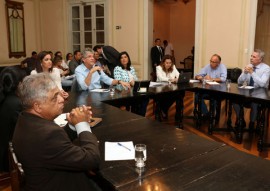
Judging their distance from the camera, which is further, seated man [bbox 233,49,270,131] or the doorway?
the doorway

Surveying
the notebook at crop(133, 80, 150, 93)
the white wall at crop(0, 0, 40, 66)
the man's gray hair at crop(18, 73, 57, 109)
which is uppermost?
the white wall at crop(0, 0, 40, 66)

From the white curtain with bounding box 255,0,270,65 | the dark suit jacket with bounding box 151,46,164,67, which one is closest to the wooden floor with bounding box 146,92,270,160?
the dark suit jacket with bounding box 151,46,164,67

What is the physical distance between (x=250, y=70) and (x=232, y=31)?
249 cm

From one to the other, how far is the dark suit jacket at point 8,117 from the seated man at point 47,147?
1.06 metres

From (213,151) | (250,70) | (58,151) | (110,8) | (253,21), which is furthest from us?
(110,8)

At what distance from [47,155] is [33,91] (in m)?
0.35

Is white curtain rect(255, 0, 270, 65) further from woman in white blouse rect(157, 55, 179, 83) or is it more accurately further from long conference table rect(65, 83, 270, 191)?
long conference table rect(65, 83, 270, 191)

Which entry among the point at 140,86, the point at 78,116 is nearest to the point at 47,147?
the point at 78,116

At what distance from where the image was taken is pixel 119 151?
1.84 meters

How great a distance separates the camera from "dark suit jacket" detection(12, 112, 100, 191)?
4.38 ft

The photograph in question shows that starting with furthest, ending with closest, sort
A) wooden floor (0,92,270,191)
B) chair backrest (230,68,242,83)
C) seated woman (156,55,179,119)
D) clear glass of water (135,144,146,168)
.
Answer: chair backrest (230,68,242,83) < seated woman (156,55,179,119) < wooden floor (0,92,270,191) < clear glass of water (135,144,146,168)

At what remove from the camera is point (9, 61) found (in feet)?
29.1

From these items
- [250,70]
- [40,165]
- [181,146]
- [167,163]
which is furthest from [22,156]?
[250,70]

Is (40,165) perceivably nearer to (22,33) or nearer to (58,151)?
(58,151)
